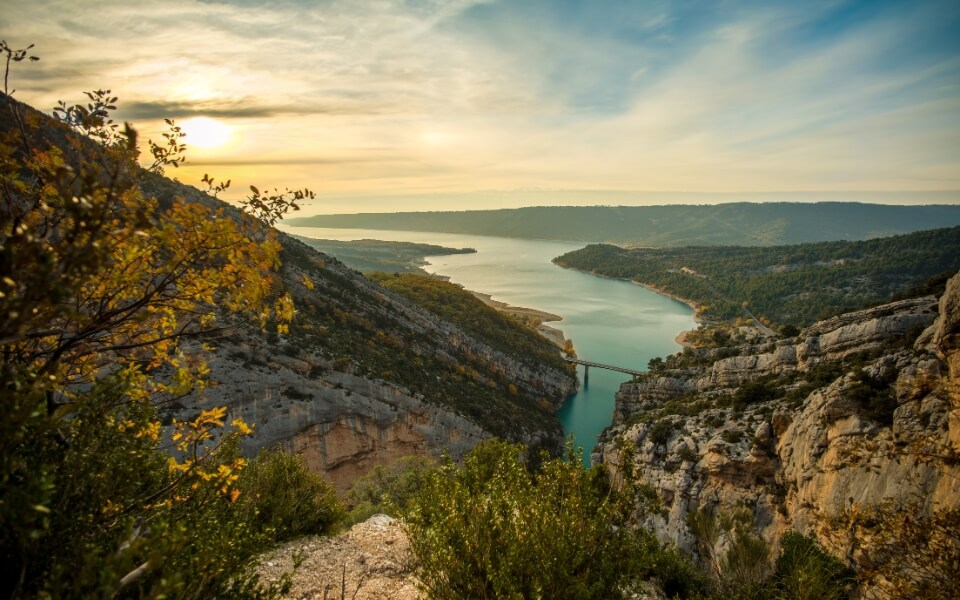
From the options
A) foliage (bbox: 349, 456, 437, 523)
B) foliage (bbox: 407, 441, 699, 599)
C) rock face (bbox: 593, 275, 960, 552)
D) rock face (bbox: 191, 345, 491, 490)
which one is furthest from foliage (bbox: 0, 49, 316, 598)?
rock face (bbox: 191, 345, 491, 490)

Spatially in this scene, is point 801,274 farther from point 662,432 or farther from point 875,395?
point 875,395

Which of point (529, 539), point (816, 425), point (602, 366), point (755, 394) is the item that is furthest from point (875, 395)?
point (602, 366)

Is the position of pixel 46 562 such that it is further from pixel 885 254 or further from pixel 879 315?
pixel 885 254

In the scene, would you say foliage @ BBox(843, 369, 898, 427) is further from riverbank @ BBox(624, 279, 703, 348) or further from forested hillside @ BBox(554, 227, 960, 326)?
riverbank @ BBox(624, 279, 703, 348)

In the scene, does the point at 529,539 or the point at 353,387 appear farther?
the point at 353,387

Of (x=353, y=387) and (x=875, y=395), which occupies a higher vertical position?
(x=875, y=395)

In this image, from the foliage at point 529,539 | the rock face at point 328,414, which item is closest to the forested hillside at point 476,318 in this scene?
the rock face at point 328,414
